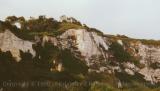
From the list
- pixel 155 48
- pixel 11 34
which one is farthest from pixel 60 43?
pixel 155 48

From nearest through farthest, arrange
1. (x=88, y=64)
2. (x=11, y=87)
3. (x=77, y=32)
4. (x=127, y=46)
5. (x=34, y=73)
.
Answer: (x=11, y=87), (x=34, y=73), (x=88, y=64), (x=77, y=32), (x=127, y=46)

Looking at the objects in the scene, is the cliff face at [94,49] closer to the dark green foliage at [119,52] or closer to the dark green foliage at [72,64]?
the dark green foliage at [119,52]

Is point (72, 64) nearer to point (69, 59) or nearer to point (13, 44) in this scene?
point (69, 59)

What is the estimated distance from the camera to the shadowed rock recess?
8531cm

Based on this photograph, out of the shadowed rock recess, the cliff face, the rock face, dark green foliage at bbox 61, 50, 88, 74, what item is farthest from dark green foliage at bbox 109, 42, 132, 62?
the rock face

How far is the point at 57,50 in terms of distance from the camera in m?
99.8

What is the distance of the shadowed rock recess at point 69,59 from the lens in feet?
280

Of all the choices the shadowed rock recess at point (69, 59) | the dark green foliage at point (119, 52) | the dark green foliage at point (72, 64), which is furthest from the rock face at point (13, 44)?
the dark green foliage at point (119, 52)

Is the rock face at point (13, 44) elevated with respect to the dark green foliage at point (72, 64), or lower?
elevated

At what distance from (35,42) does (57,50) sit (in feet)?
17.2

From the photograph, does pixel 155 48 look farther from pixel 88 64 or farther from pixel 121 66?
pixel 88 64

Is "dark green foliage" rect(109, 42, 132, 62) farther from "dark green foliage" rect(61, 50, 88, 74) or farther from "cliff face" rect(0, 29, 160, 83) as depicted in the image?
"dark green foliage" rect(61, 50, 88, 74)

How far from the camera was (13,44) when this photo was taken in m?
93.2

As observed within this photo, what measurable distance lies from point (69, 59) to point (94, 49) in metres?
10.4
